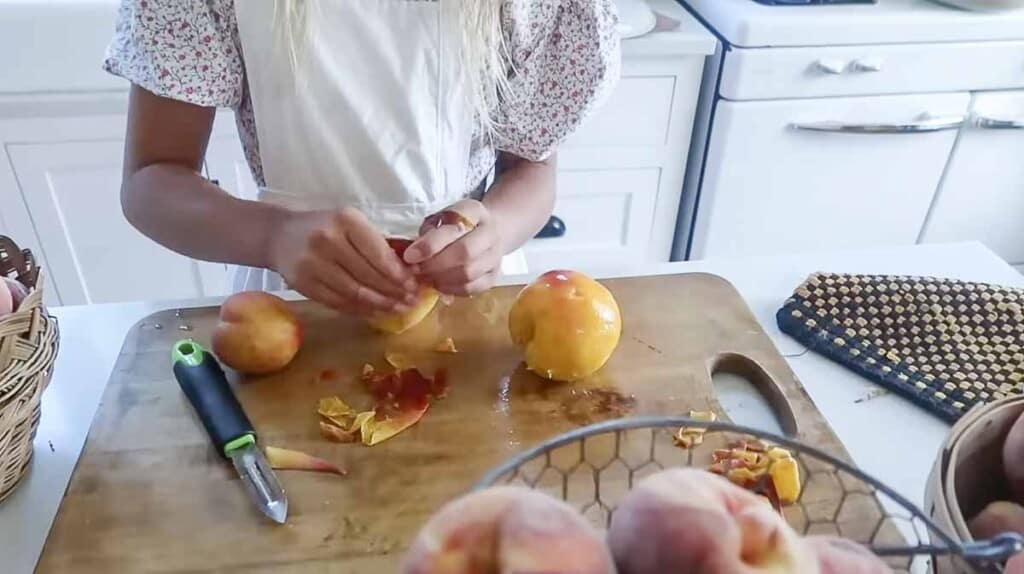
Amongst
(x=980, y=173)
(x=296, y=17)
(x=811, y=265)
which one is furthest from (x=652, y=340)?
(x=980, y=173)

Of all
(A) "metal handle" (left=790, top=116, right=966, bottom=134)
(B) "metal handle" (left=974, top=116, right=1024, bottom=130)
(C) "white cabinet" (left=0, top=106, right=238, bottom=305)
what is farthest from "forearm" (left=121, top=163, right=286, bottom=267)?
(B) "metal handle" (left=974, top=116, right=1024, bottom=130)

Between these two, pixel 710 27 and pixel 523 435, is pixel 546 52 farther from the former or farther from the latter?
pixel 710 27

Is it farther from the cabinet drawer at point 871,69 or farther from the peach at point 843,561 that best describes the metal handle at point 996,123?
the peach at point 843,561

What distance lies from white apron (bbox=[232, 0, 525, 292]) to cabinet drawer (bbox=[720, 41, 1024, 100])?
69 centimetres

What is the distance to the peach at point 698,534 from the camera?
263 mm

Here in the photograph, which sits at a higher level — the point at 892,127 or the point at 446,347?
the point at 446,347

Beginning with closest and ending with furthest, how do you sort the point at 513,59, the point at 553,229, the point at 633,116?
the point at 513,59 < the point at 633,116 < the point at 553,229

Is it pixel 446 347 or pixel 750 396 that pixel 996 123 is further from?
pixel 446 347

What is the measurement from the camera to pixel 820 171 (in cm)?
146

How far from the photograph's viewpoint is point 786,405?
0.61 m

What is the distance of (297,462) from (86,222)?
97 centimetres

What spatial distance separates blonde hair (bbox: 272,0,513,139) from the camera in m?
0.67

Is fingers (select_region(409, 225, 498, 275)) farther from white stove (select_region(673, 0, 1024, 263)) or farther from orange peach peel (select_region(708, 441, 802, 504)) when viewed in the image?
white stove (select_region(673, 0, 1024, 263))

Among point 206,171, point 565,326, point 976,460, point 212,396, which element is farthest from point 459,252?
point 206,171
